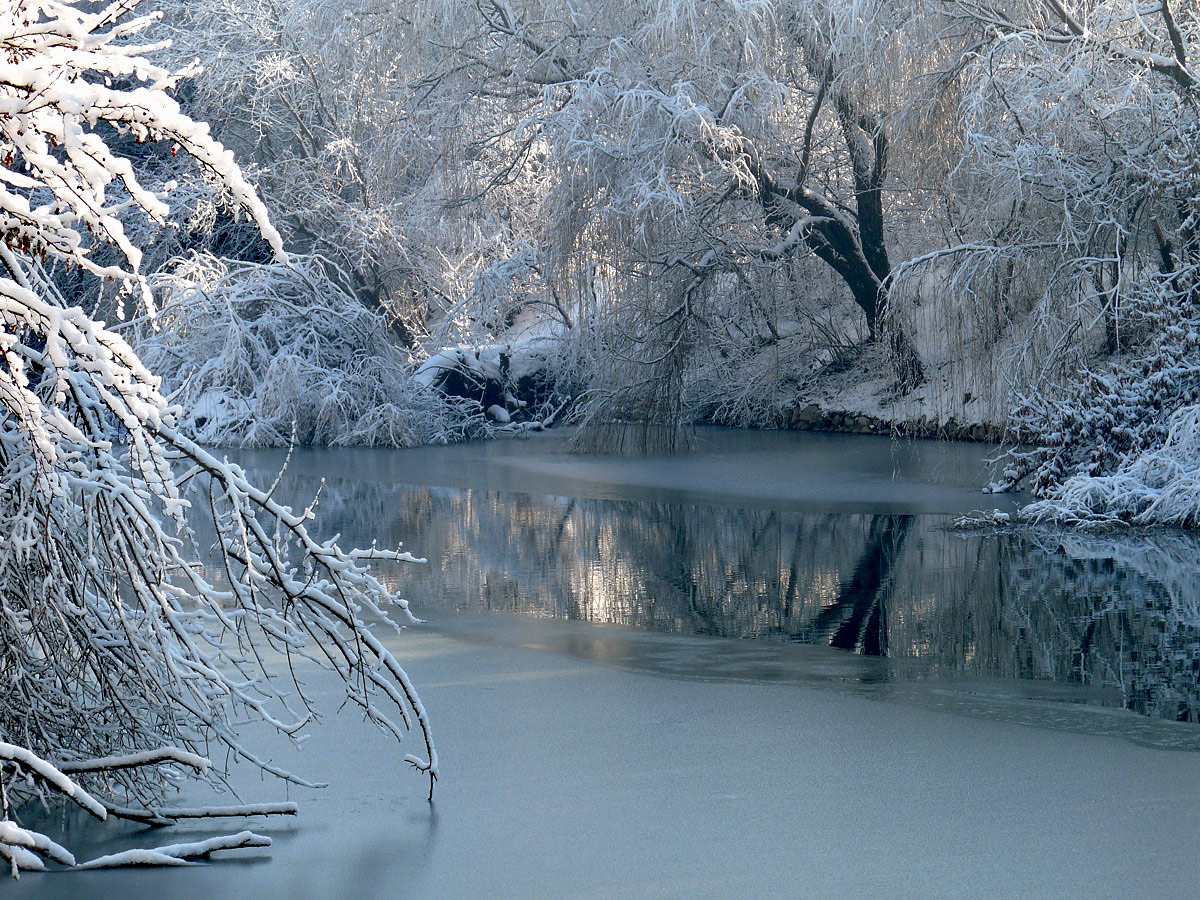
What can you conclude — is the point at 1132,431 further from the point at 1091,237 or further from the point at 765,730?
the point at 765,730

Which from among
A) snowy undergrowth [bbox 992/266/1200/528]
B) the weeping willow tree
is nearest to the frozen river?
→ snowy undergrowth [bbox 992/266/1200/528]

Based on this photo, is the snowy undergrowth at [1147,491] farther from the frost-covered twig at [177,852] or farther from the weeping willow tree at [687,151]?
the frost-covered twig at [177,852]

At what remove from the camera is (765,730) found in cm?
490

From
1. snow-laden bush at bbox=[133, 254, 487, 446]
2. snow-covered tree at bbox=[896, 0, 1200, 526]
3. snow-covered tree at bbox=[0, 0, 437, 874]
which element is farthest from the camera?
snow-laden bush at bbox=[133, 254, 487, 446]

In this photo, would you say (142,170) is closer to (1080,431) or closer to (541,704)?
(1080,431)

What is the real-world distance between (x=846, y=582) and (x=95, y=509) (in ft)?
16.0

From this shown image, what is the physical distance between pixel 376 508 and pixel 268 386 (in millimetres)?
5895

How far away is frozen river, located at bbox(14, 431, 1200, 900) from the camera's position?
3.64 meters

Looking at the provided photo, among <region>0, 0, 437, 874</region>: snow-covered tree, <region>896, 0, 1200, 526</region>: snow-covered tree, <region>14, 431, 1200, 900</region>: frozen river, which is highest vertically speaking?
<region>896, 0, 1200, 526</region>: snow-covered tree

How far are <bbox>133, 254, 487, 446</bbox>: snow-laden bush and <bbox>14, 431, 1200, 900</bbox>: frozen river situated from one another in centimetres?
705

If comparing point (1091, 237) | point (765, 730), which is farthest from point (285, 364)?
point (765, 730)

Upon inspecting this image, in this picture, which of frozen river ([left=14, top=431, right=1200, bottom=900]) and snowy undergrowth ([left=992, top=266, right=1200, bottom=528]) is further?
snowy undergrowth ([left=992, top=266, right=1200, bottom=528])

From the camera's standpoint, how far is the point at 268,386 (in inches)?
649

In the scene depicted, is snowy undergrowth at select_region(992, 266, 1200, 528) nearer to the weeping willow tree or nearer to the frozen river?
the frozen river
